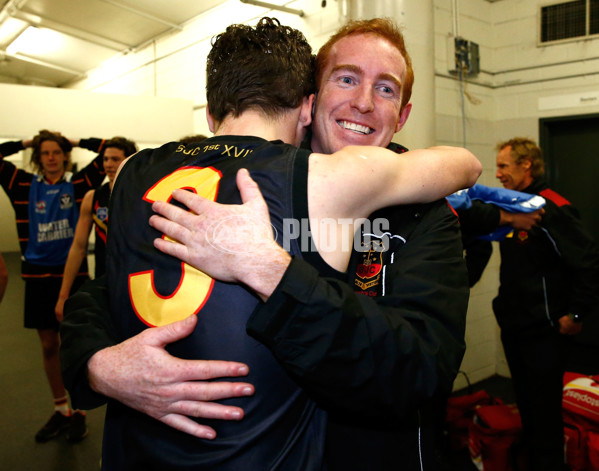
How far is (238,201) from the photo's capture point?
87 centimetres

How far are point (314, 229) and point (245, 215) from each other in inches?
5.4

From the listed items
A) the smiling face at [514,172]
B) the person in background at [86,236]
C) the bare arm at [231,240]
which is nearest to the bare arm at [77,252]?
the person in background at [86,236]

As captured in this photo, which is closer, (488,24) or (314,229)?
(314,229)

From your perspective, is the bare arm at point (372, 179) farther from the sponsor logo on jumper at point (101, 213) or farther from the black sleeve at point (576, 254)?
the sponsor logo on jumper at point (101, 213)

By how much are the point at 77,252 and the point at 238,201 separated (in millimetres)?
2958

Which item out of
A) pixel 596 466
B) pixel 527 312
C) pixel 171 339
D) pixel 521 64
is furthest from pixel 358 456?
pixel 521 64

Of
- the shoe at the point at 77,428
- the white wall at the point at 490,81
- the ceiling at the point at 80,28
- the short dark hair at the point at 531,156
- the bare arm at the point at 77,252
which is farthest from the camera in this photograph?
the ceiling at the point at 80,28

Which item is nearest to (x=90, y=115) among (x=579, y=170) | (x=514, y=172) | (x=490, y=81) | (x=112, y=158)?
(x=112, y=158)

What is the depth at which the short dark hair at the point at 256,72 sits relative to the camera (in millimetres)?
1019

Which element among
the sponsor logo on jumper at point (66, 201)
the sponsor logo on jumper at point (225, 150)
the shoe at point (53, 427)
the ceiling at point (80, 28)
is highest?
the ceiling at point (80, 28)

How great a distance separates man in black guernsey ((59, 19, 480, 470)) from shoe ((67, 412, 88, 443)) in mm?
2641

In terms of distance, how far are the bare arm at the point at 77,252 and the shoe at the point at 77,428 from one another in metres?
0.74

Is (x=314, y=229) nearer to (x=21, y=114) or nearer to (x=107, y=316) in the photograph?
(x=107, y=316)

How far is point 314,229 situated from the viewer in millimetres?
852
